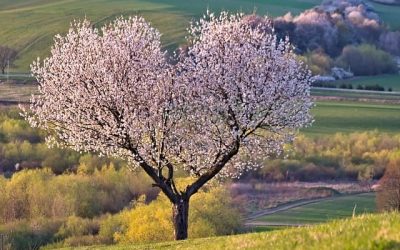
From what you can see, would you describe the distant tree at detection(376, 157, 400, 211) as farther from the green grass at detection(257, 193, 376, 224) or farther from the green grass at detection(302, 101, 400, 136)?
the green grass at detection(302, 101, 400, 136)

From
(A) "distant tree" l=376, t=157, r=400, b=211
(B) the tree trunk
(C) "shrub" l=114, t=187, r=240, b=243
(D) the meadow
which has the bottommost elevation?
(A) "distant tree" l=376, t=157, r=400, b=211

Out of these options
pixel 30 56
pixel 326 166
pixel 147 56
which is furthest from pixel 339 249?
pixel 30 56

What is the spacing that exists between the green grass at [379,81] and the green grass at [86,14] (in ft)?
94.3

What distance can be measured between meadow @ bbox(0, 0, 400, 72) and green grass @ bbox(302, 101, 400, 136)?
43.5 meters

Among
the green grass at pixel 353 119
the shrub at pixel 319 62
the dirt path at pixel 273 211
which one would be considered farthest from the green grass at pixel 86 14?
the dirt path at pixel 273 211

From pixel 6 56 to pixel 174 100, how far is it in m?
93.6

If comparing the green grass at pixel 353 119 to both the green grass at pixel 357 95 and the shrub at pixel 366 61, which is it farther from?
the shrub at pixel 366 61

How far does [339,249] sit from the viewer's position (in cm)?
1180

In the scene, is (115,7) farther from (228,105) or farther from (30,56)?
(228,105)

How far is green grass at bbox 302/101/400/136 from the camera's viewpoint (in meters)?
88.3

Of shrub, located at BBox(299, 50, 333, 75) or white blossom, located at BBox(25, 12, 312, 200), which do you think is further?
shrub, located at BBox(299, 50, 333, 75)

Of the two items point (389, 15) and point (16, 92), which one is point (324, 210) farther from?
point (389, 15)

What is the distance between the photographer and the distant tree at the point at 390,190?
57.9 meters

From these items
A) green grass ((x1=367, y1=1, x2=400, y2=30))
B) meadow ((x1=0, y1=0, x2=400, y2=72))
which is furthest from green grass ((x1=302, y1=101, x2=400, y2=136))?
green grass ((x1=367, y1=1, x2=400, y2=30))
